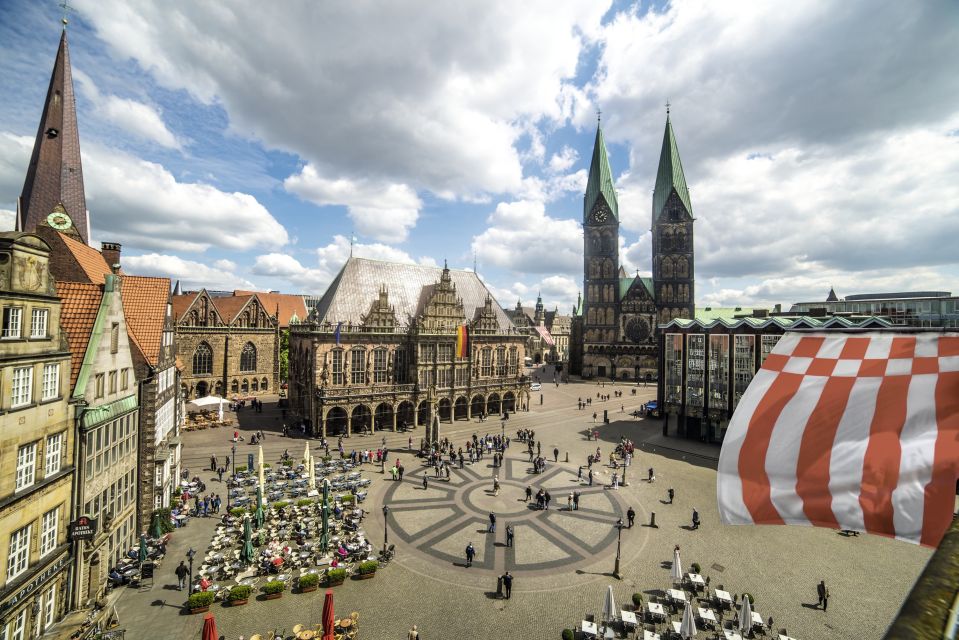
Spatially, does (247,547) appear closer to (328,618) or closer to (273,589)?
(273,589)

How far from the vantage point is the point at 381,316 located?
47.8 metres

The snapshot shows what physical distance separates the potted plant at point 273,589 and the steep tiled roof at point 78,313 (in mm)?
11507

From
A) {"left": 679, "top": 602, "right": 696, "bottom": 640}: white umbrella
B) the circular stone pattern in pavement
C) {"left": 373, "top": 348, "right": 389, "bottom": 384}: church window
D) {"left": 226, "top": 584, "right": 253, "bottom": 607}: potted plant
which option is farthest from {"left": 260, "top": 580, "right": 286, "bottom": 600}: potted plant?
{"left": 373, "top": 348, "right": 389, "bottom": 384}: church window

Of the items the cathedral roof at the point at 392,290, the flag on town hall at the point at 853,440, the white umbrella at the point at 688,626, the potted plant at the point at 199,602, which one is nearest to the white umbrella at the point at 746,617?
the white umbrella at the point at 688,626

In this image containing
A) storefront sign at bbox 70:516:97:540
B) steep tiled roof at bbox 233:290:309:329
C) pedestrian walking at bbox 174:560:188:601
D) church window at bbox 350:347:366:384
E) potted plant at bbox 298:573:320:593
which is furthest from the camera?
steep tiled roof at bbox 233:290:309:329

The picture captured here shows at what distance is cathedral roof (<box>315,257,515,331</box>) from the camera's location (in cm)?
4706

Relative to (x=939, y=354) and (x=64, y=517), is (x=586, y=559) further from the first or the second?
(x=64, y=517)

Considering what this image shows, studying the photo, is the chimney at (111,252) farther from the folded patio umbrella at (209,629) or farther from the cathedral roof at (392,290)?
the folded patio umbrella at (209,629)

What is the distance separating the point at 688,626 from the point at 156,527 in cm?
2456

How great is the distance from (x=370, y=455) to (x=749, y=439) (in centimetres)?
3351

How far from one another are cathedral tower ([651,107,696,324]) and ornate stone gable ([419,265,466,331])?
58194 mm

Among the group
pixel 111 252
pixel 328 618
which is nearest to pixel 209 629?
pixel 328 618

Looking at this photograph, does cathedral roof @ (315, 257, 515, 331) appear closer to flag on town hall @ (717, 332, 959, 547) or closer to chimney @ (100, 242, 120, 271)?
chimney @ (100, 242, 120, 271)

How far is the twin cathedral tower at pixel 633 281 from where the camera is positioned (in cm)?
9425
